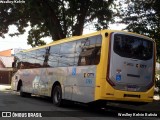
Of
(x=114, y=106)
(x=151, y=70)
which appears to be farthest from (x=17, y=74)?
(x=151, y=70)

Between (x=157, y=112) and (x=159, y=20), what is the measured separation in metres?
5.75

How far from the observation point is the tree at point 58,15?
29750 millimetres

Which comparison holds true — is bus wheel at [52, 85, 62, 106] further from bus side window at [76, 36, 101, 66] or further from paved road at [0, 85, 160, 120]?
bus side window at [76, 36, 101, 66]

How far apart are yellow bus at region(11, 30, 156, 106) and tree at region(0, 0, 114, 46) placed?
1278 cm

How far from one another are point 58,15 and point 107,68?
20.4 metres

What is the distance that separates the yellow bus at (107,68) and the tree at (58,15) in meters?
12.8

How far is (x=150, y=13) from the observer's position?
1992 centimetres

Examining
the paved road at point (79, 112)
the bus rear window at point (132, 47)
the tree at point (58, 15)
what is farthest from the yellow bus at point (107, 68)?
the tree at point (58, 15)

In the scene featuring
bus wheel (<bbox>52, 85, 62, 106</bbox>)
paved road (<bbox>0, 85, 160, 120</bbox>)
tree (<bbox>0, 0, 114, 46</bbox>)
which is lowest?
paved road (<bbox>0, 85, 160, 120</bbox>)

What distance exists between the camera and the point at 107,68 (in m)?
13.8

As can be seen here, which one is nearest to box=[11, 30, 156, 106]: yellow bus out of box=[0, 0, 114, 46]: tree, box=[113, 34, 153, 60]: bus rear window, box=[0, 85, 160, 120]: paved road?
box=[113, 34, 153, 60]: bus rear window

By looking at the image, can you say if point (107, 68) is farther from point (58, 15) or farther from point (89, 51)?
point (58, 15)

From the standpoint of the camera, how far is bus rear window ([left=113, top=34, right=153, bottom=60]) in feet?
46.6

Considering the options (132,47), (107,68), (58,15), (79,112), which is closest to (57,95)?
(79,112)
